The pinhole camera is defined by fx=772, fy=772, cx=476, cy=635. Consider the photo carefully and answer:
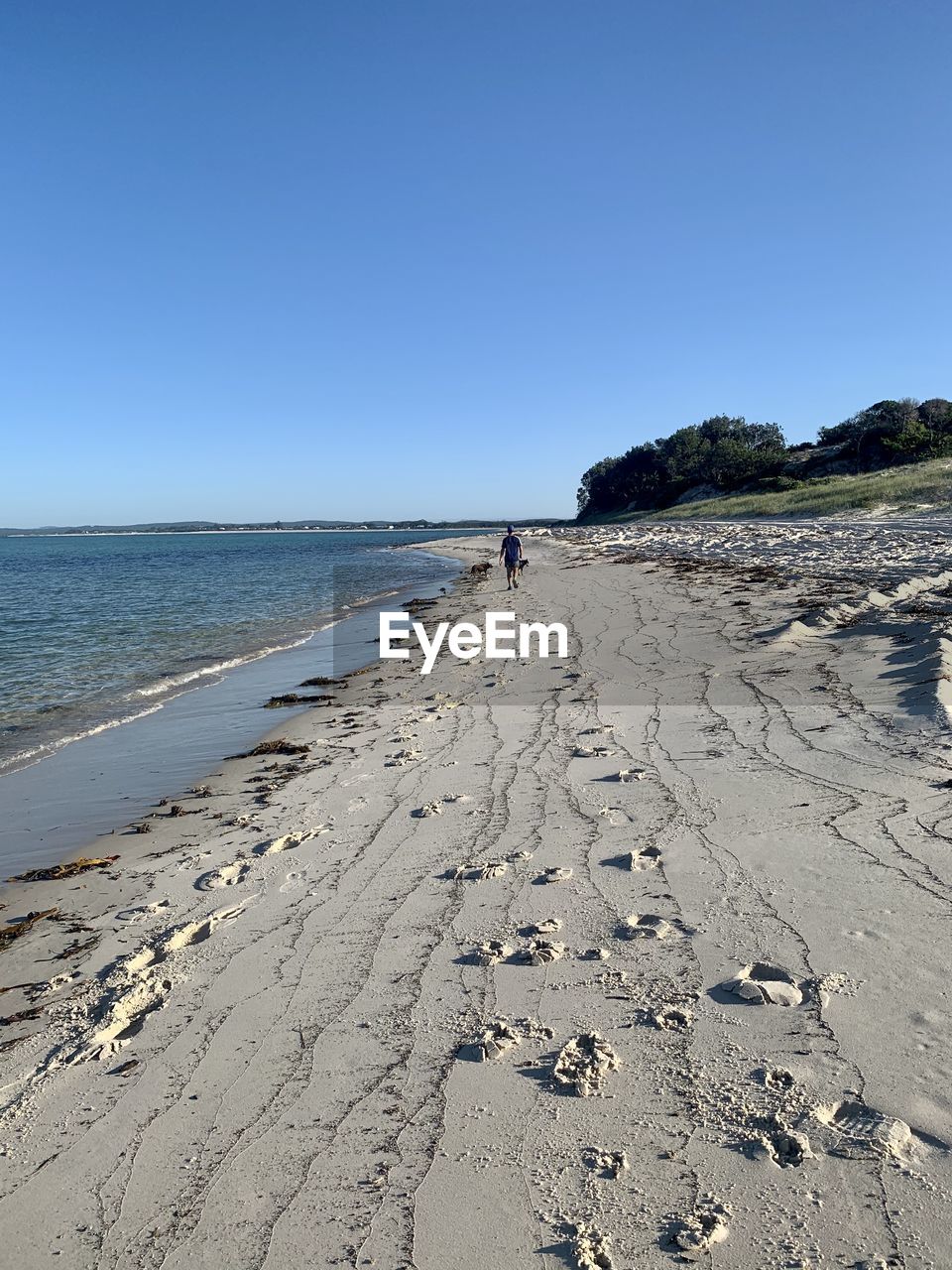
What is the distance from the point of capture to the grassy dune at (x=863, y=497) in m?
28.8

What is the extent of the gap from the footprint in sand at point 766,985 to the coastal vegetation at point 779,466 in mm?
30085

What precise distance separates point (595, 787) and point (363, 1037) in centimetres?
293

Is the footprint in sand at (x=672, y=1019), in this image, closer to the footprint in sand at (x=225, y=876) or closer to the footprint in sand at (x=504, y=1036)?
the footprint in sand at (x=504, y=1036)

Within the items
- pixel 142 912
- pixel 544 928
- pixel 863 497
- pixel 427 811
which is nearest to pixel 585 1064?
pixel 544 928

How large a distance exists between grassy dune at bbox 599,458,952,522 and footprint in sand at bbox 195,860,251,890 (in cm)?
2797

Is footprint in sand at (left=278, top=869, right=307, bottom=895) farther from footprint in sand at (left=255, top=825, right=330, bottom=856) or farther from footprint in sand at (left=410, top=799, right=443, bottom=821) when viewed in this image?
footprint in sand at (left=410, top=799, right=443, bottom=821)

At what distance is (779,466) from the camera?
55250mm

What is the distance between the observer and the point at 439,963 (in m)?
3.53

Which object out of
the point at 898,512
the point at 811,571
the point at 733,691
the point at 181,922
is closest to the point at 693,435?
the point at 898,512

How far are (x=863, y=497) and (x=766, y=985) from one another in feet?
106

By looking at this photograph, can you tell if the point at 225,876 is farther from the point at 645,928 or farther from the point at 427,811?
the point at 645,928

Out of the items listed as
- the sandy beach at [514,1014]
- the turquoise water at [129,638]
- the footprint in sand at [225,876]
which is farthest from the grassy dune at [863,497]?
the footprint in sand at [225,876]

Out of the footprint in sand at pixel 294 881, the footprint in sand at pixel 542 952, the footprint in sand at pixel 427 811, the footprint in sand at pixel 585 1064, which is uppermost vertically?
the footprint in sand at pixel 585 1064

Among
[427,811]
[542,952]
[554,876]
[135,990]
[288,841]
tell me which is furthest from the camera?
[427,811]
